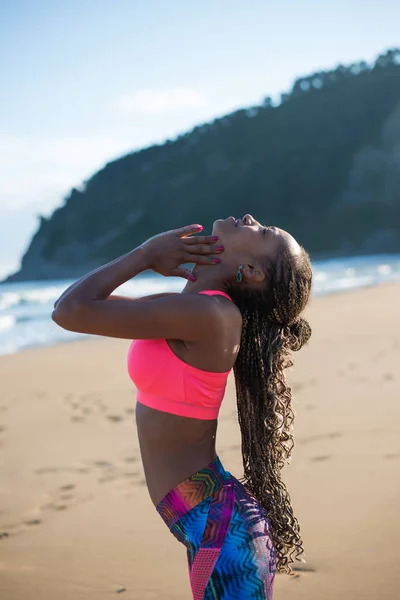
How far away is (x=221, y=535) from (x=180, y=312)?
2.22 ft

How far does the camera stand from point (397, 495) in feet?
13.1

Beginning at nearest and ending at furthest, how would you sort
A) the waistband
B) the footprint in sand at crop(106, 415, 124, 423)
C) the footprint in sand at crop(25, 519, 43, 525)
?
the waistband < the footprint in sand at crop(25, 519, 43, 525) < the footprint in sand at crop(106, 415, 124, 423)

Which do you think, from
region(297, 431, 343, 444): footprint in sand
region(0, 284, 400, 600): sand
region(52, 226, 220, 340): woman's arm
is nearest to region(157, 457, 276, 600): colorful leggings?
region(52, 226, 220, 340): woman's arm

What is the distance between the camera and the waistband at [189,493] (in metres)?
2.11

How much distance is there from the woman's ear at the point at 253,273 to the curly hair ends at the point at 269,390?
3 cm

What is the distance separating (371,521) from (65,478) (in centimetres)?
222

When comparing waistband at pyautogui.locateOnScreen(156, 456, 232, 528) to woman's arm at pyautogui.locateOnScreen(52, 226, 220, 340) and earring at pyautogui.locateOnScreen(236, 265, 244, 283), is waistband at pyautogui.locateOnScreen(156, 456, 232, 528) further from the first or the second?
earring at pyautogui.locateOnScreen(236, 265, 244, 283)

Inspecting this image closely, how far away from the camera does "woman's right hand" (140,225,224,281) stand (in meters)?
2.21

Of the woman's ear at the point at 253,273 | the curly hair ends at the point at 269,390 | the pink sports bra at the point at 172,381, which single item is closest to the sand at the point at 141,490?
the curly hair ends at the point at 269,390

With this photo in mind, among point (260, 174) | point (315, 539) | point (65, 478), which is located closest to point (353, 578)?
point (315, 539)

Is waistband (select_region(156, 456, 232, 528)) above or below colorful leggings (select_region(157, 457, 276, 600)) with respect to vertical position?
above

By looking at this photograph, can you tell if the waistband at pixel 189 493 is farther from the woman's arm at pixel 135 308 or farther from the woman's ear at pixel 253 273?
the woman's ear at pixel 253 273

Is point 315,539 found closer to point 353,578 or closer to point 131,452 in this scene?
point 353,578

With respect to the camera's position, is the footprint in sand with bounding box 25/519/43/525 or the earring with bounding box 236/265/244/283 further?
the footprint in sand with bounding box 25/519/43/525
